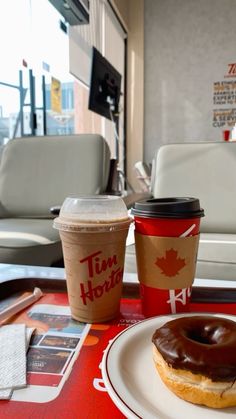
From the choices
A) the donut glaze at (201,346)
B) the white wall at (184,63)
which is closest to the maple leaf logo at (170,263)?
the donut glaze at (201,346)

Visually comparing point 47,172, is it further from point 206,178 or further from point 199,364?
point 199,364

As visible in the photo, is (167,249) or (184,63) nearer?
(167,249)

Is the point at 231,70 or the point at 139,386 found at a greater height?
the point at 231,70

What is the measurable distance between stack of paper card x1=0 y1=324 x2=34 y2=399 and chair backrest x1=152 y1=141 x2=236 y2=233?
1293mm

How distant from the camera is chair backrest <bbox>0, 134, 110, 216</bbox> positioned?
193 centimetres

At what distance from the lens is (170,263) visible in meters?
0.51

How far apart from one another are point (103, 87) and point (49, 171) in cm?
122

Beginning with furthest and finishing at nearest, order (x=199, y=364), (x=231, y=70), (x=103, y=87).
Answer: (x=231, y=70) → (x=103, y=87) → (x=199, y=364)

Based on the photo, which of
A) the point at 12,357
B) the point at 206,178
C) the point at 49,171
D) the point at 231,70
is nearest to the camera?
the point at 12,357

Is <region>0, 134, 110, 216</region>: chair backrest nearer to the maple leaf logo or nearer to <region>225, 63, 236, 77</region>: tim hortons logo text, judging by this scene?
the maple leaf logo

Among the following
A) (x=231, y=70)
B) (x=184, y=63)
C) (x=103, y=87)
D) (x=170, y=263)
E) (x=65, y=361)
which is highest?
(x=184, y=63)

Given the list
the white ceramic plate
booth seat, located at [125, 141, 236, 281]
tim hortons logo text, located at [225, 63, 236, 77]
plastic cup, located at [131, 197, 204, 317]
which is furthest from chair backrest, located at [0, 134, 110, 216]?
tim hortons logo text, located at [225, 63, 236, 77]

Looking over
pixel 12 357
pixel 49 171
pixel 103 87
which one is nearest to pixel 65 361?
pixel 12 357

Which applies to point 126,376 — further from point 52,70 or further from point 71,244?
point 52,70
